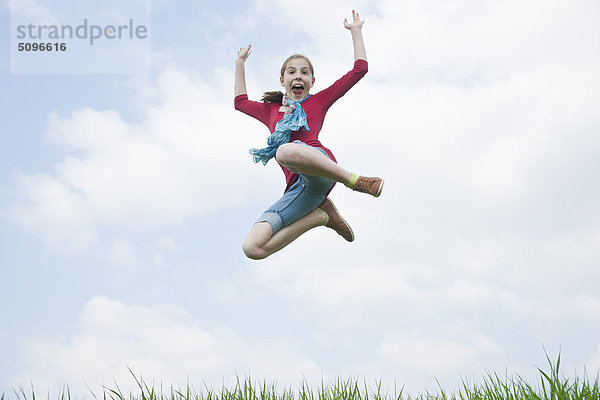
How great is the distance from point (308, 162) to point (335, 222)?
36.2 inches

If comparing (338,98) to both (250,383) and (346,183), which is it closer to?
(346,183)

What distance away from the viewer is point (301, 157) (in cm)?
439

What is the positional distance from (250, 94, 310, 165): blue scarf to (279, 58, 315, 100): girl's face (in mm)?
126

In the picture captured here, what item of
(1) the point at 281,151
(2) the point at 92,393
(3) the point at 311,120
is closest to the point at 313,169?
(1) the point at 281,151

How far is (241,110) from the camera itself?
5387mm

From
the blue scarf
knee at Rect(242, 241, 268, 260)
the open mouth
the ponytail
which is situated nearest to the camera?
knee at Rect(242, 241, 268, 260)

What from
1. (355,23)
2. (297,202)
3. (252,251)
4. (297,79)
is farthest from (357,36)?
(252,251)

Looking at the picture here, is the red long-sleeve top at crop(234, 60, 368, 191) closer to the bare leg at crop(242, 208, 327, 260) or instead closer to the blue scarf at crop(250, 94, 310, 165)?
the blue scarf at crop(250, 94, 310, 165)

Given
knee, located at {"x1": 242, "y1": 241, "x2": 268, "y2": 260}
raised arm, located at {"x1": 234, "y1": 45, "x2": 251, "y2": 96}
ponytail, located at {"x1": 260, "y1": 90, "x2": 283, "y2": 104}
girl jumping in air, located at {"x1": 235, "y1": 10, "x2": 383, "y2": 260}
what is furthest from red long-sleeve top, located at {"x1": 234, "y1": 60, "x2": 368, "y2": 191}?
knee, located at {"x1": 242, "y1": 241, "x2": 268, "y2": 260}

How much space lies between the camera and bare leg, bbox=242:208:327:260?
Result: 15.4ft

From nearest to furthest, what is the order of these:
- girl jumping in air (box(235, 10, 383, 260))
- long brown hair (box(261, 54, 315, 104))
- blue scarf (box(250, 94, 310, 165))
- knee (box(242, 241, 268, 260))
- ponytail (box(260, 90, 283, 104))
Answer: girl jumping in air (box(235, 10, 383, 260)), knee (box(242, 241, 268, 260)), blue scarf (box(250, 94, 310, 165)), long brown hair (box(261, 54, 315, 104)), ponytail (box(260, 90, 283, 104))

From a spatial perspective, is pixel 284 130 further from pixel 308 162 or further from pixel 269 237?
pixel 269 237

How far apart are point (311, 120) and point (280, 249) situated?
105 cm

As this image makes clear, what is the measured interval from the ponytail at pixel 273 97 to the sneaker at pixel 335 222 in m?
0.95
